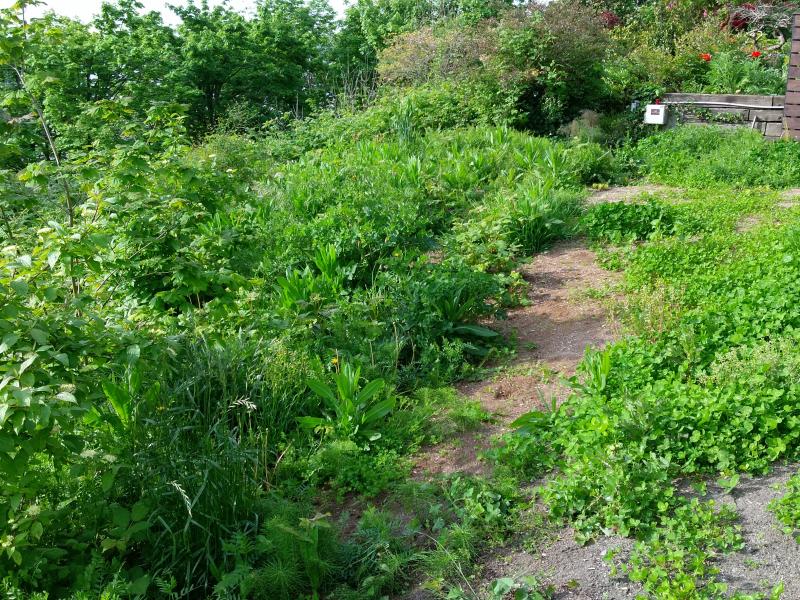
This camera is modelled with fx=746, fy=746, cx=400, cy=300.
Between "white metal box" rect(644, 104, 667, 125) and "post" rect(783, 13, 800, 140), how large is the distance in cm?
161

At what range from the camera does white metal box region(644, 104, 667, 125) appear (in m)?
11.0

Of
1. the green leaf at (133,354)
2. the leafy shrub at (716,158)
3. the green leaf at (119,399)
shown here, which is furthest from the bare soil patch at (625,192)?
the green leaf at (133,354)

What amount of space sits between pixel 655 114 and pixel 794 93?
1.84 m

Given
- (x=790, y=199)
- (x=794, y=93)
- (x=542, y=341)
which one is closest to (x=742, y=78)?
(x=794, y=93)

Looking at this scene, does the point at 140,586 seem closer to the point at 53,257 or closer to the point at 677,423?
the point at 53,257

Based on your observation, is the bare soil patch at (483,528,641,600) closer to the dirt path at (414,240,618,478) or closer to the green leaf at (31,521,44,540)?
the dirt path at (414,240,618,478)

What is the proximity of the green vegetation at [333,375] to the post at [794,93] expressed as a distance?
263 centimetres

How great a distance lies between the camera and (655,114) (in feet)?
36.4

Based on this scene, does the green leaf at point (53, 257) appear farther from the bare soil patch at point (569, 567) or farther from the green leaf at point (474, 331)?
the green leaf at point (474, 331)

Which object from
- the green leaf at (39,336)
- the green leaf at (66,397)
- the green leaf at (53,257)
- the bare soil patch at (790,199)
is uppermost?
the green leaf at (53,257)

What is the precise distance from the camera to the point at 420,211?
7605mm

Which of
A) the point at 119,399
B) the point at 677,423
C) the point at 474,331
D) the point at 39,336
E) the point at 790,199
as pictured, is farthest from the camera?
the point at 790,199

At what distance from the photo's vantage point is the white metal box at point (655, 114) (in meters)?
11.0

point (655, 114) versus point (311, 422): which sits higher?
point (655, 114)
